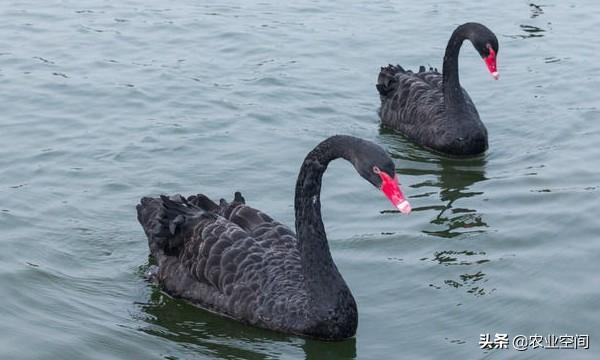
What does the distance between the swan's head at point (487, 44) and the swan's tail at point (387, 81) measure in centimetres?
113

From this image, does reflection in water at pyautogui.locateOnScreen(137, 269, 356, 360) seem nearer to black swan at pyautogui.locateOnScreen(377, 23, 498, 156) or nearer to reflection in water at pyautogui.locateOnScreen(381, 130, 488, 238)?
reflection in water at pyautogui.locateOnScreen(381, 130, 488, 238)

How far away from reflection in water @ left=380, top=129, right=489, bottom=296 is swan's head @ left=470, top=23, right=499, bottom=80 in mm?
907

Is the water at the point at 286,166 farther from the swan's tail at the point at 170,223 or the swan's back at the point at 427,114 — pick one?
the swan's tail at the point at 170,223

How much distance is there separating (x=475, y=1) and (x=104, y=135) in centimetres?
701

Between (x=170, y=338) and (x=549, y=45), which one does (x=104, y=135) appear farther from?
(x=549, y=45)

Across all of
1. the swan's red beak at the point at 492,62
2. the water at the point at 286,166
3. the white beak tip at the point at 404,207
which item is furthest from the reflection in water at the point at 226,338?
the swan's red beak at the point at 492,62

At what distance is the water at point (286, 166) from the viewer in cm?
750

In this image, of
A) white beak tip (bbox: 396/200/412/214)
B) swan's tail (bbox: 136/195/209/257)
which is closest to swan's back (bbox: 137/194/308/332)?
swan's tail (bbox: 136/195/209/257)

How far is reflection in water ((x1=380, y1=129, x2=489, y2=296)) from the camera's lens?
847 cm

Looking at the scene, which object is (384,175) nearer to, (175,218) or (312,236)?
(312,236)

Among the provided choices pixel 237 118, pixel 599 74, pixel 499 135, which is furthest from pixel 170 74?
pixel 599 74

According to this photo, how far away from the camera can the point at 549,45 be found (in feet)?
47.0

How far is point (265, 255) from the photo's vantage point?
7633 mm

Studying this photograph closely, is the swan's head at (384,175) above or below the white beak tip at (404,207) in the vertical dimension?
above
